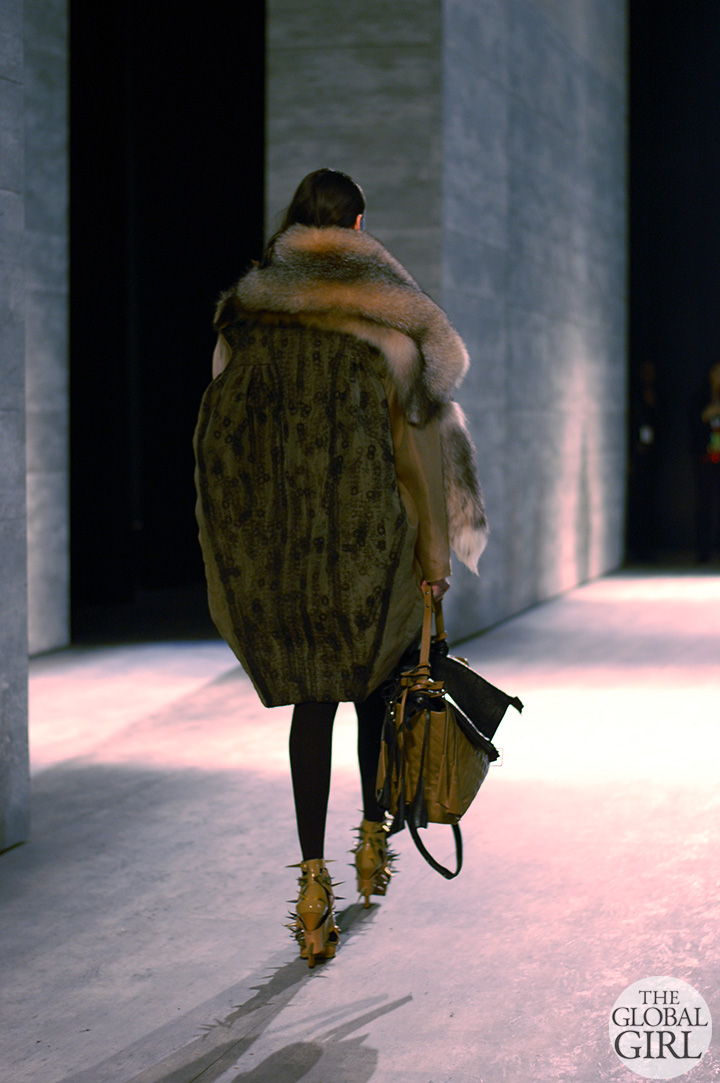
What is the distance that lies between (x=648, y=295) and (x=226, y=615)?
11132mm

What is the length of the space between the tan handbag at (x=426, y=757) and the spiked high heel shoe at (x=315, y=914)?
0.20 meters

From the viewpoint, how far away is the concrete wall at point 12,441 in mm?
3967

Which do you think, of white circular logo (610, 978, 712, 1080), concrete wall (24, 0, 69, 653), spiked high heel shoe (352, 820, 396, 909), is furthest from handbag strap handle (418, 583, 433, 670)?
concrete wall (24, 0, 69, 653)

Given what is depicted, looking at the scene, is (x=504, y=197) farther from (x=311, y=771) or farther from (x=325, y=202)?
(x=311, y=771)

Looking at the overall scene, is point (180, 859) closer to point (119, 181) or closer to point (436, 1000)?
point (436, 1000)

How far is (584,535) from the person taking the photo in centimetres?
1115

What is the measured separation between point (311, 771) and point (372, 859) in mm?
405

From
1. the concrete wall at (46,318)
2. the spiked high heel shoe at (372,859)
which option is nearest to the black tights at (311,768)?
the spiked high heel shoe at (372,859)

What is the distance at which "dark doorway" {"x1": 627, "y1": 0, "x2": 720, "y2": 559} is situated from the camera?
44.4ft

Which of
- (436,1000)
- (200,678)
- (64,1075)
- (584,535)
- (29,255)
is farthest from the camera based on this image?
(584,535)

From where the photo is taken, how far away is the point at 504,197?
8.51 metres

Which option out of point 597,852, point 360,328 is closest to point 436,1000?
point 597,852

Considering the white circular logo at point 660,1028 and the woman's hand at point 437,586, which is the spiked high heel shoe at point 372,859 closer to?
the woman's hand at point 437,586

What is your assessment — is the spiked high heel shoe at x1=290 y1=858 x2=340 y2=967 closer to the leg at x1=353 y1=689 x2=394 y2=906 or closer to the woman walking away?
the woman walking away
